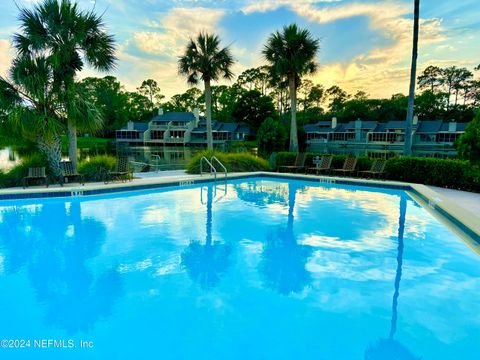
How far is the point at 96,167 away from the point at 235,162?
6.20 m

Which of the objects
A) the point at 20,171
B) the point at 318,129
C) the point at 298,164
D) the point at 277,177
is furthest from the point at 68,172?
the point at 318,129

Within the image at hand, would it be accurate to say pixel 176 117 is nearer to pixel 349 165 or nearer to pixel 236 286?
pixel 349 165

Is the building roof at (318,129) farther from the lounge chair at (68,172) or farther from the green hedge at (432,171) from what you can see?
the lounge chair at (68,172)

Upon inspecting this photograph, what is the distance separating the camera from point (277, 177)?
1485cm

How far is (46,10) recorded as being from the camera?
34.0ft

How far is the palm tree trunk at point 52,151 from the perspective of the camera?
11070 mm

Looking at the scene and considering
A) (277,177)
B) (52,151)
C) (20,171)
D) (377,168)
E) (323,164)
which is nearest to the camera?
(20,171)

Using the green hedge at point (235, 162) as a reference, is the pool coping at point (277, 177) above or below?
below

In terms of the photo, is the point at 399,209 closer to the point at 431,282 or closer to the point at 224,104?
the point at 431,282

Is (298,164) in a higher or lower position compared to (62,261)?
higher

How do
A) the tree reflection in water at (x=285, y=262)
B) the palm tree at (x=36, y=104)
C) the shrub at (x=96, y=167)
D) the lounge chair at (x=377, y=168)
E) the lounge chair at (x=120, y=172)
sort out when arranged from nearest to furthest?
the tree reflection in water at (x=285, y=262)
the palm tree at (x=36, y=104)
the lounge chair at (x=120, y=172)
the shrub at (x=96, y=167)
the lounge chair at (x=377, y=168)

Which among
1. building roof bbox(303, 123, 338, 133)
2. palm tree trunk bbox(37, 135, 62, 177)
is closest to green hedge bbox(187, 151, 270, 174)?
palm tree trunk bbox(37, 135, 62, 177)

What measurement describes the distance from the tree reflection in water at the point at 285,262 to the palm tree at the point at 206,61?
36.1 ft

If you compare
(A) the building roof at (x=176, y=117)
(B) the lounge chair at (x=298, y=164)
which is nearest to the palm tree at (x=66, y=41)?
(B) the lounge chair at (x=298, y=164)
